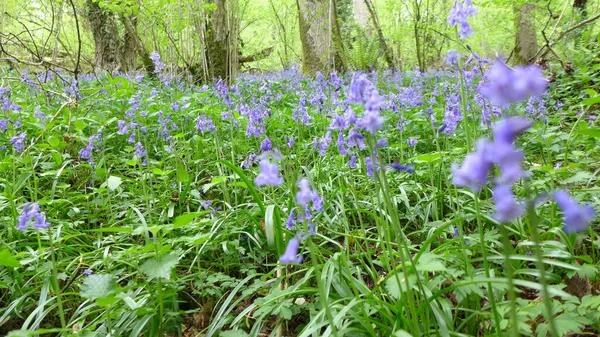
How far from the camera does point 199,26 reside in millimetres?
7211

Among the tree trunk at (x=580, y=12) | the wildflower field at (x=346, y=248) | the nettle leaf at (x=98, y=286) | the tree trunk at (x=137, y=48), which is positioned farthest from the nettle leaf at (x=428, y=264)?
the tree trunk at (x=137, y=48)

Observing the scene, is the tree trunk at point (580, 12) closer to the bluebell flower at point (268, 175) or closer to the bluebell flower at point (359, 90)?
the bluebell flower at point (359, 90)

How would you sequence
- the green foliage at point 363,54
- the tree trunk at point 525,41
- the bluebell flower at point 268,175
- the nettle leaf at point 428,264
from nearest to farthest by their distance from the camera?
the bluebell flower at point 268,175 < the nettle leaf at point 428,264 < the tree trunk at point 525,41 < the green foliage at point 363,54

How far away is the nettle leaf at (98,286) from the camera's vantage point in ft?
4.64

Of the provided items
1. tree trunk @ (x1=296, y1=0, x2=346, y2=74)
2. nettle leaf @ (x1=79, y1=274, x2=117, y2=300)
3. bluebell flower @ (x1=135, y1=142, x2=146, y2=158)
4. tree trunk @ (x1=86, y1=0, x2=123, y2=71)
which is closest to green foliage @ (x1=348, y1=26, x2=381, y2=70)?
tree trunk @ (x1=296, y1=0, x2=346, y2=74)

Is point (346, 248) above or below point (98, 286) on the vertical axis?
below

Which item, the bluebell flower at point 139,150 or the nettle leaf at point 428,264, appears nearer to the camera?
the nettle leaf at point 428,264

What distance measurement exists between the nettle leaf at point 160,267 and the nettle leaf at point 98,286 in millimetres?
113

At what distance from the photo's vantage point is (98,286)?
145 cm

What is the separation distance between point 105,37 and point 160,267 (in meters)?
10.3

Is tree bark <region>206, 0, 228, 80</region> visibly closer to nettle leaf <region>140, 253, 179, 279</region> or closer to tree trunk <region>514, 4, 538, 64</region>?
tree trunk <region>514, 4, 538, 64</region>

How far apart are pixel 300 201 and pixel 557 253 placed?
3.76 feet

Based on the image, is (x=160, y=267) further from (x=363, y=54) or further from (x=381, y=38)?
(x=381, y=38)

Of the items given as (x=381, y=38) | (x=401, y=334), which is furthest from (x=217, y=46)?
(x=401, y=334)
